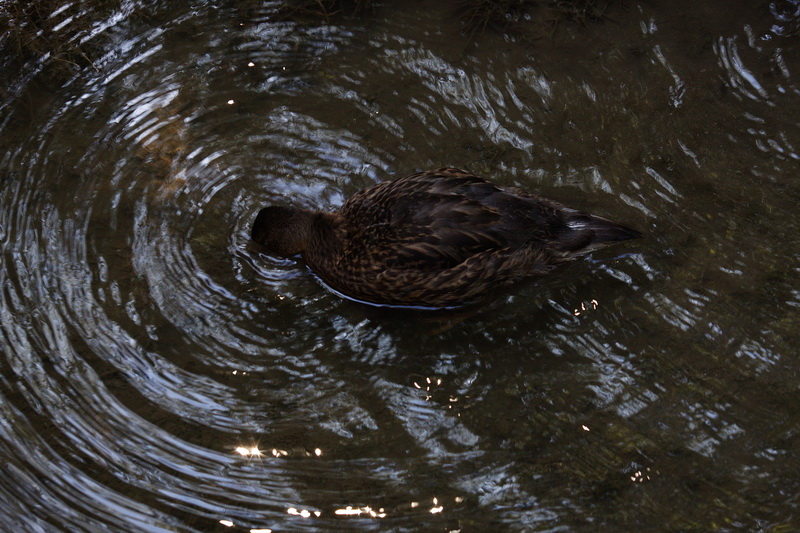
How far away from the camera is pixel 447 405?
15.5 feet

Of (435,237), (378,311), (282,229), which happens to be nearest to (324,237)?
(282,229)

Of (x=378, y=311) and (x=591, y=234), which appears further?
(x=378, y=311)

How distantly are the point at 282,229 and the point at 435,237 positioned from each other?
3.73 ft

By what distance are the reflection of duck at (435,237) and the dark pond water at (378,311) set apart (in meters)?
0.21

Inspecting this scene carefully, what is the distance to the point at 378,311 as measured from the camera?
5383 millimetres

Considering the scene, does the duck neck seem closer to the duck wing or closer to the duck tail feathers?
the duck wing

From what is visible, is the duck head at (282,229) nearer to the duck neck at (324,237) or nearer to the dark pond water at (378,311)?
the duck neck at (324,237)

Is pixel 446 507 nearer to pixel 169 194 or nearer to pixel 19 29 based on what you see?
pixel 169 194

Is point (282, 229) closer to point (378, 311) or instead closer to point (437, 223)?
point (378, 311)

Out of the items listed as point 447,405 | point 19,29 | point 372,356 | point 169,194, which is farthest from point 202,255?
point 19,29

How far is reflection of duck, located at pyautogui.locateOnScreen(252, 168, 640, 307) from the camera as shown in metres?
5.07

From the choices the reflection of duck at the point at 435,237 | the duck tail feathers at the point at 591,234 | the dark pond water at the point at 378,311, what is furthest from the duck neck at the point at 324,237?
the duck tail feathers at the point at 591,234

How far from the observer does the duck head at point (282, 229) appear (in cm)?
539

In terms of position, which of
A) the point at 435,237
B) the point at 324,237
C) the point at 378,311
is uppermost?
the point at 324,237
